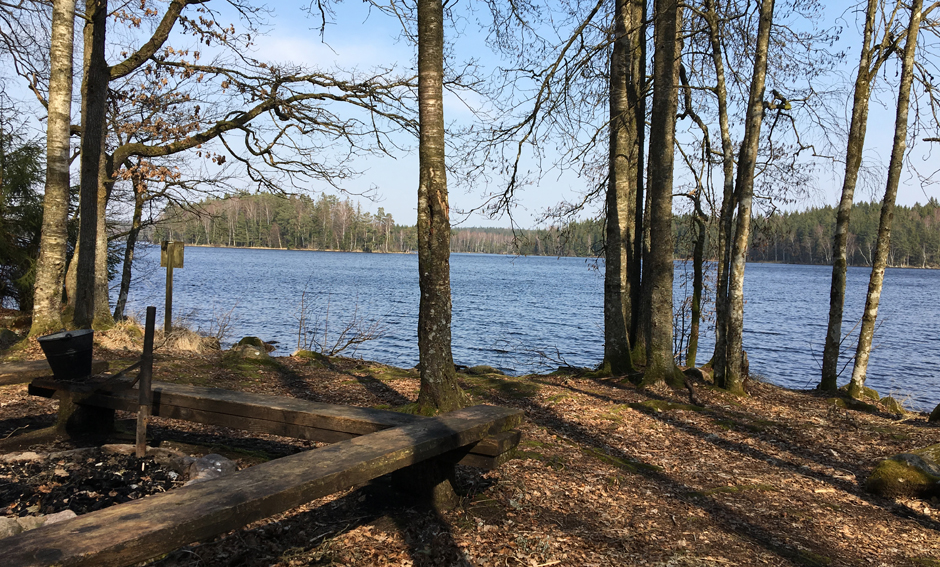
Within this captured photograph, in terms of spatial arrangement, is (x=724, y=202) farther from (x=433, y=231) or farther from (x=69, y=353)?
(x=69, y=353)

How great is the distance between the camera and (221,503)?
99.5 inches

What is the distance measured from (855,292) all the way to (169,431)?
68287mm

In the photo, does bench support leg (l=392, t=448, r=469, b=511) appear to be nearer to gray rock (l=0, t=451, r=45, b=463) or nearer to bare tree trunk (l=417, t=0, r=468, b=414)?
bare tree trunk (l=417, t=0, r=468, b=414)

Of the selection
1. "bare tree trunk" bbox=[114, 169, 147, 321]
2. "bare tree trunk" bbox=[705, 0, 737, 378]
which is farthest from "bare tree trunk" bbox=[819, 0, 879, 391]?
"bare tree trunk" bbox=[114, 169, 147, 321]

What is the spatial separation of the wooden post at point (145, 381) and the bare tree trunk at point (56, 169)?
5923mm

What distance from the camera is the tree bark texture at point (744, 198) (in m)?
8.82

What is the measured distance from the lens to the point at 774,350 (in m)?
21.8

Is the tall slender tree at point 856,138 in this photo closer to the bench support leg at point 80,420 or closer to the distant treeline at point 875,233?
the bench support leg at point 80,420

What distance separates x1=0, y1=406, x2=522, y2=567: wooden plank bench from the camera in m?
2.03

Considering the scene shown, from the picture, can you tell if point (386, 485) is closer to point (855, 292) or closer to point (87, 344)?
point (87, 344)

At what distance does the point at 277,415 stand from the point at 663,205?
6.41 metres

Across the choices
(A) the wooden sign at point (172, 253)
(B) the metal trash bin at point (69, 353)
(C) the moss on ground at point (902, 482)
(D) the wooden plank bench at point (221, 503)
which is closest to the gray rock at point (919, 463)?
(C) the moss on ground at point (902, 482)

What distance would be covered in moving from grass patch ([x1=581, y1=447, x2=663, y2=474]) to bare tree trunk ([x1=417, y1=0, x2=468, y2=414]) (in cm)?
147

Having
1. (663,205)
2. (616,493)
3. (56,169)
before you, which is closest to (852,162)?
(663,205)
